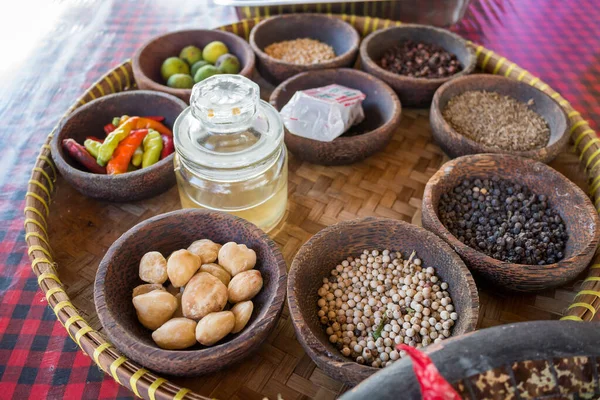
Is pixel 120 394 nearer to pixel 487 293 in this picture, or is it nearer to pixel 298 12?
pixel 487 293

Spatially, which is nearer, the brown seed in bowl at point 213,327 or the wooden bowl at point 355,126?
the brown seed in bowl at point 213,327

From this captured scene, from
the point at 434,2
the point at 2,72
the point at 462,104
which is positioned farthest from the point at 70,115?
the point at 434,2

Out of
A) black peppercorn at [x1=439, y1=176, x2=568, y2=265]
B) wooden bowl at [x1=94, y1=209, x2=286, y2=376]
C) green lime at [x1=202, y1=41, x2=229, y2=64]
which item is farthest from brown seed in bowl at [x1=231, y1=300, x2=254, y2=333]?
green lime at [x1=202, y1=41, x2=229, y2=64]

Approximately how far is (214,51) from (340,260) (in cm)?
93

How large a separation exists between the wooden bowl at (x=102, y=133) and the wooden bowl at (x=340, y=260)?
463 mm

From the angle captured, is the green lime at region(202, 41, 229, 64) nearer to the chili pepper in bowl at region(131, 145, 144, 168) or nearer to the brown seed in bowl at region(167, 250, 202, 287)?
the chili pepper in bowl at region(131, 145, 144, 168)

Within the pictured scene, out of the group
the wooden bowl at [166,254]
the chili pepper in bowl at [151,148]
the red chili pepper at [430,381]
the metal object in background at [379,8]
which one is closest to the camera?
the red chili pepper at [430,381]

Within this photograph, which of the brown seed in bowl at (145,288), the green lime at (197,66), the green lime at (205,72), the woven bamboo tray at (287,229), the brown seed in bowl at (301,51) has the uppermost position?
the green lime at (205,72)

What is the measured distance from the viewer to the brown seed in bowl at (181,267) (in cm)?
101

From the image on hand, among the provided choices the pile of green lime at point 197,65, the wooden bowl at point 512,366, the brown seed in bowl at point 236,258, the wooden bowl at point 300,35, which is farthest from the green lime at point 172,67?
the wooden bowl at point 512,366

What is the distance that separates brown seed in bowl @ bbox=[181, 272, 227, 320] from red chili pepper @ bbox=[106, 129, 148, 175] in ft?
1.55

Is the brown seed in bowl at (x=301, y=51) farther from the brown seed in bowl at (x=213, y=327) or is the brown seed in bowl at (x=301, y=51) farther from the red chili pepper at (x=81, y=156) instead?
the brown seed in bowl at (x=213, y=327)

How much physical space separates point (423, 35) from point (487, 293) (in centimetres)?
109

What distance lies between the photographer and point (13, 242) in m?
1.31
